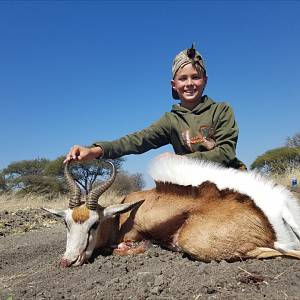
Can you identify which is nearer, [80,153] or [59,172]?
[80,153]

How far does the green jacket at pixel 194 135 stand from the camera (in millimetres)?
3850

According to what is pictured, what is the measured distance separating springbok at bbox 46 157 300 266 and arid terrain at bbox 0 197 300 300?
0.16m

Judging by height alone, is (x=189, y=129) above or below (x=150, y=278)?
above

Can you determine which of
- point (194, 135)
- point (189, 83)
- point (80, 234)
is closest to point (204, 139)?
point (194, 135)

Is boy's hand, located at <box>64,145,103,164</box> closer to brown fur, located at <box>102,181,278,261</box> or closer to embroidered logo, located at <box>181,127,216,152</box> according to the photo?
brown fur, located at <box>102,181,278,261</box>

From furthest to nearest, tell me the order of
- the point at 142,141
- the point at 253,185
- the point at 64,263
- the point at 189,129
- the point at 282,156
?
the point at 282,156 < the point at 142,141 < the point at 189,129 < the point at 64,263 < the point at 253,185

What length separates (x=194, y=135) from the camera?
13.5 ft

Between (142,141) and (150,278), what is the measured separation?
2403mm

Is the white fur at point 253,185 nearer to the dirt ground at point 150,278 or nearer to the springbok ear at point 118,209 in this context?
the dirt ground at point 150,278

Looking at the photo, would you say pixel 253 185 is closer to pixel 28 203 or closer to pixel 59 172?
pixel 28 203

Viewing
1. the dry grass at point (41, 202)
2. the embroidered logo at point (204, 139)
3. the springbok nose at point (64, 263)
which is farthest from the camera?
the dry grass at point (41, 202)

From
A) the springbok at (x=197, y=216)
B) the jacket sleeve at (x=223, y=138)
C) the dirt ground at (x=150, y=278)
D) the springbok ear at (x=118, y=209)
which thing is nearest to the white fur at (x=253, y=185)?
the springbok at (x=197, y=216)

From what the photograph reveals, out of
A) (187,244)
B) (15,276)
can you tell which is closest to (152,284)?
(187,244)

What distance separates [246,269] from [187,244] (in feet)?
2.32
